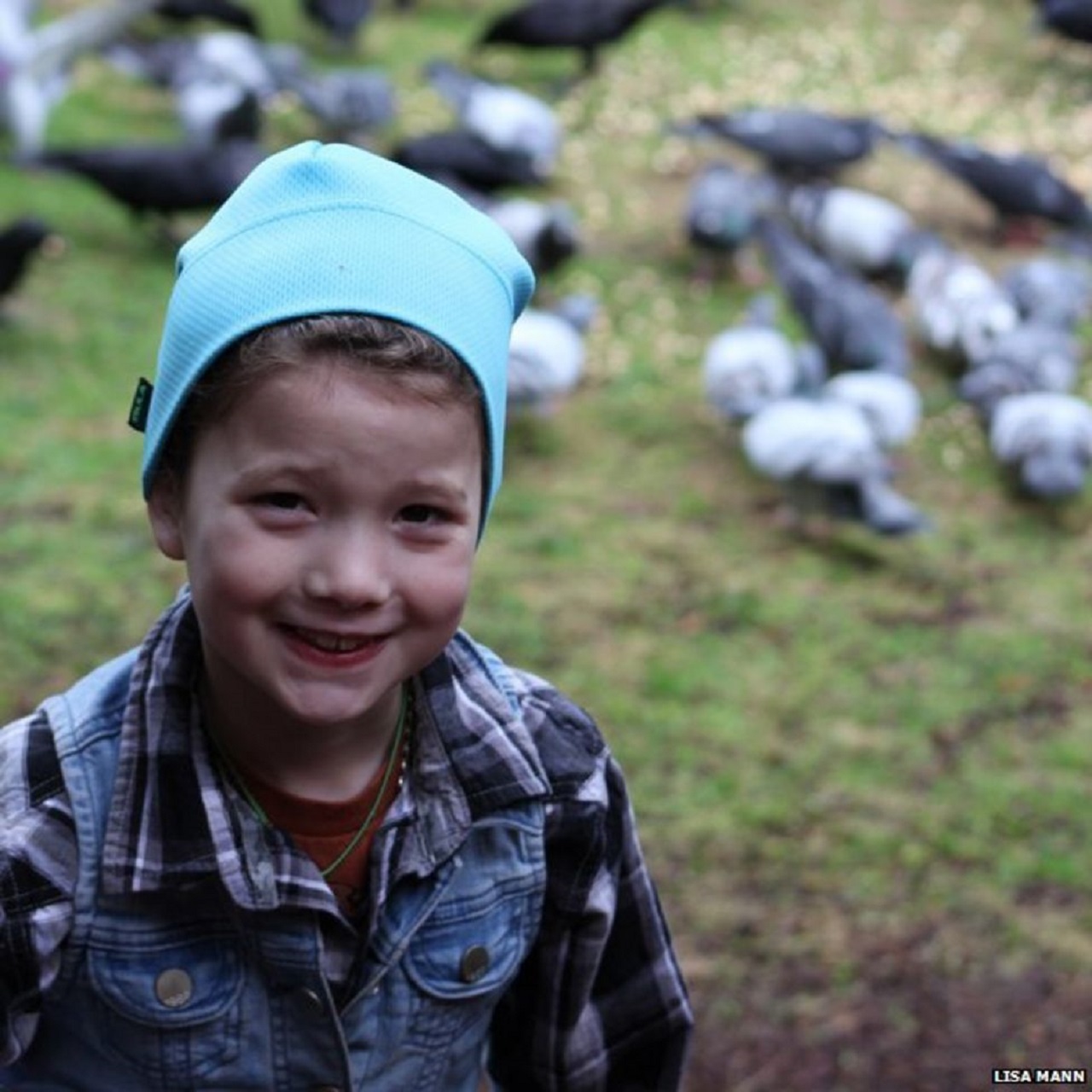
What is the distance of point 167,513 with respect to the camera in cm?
151

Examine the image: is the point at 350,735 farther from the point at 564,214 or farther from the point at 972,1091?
the point at 564,214

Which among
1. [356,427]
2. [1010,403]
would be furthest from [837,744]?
[356,427]

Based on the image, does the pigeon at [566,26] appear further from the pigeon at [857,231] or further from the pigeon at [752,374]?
the pigeon at [752,374]

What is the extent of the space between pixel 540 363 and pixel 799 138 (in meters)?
3.25

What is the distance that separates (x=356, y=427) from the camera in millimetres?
1344

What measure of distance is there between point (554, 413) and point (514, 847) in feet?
14.6

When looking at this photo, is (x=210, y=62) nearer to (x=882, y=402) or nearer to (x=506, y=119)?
(x=506, y=119)

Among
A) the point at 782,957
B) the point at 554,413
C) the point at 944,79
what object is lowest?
the point at 944,79

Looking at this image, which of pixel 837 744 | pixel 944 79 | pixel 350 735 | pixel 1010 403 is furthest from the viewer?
pixel 944 79

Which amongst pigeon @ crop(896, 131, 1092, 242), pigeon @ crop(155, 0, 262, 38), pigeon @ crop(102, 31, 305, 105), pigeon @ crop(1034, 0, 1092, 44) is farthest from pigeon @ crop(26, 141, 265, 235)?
pigeon @ crop(1034, 0, 1092, 44)

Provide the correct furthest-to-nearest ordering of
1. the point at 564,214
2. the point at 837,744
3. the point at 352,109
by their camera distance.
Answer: the point at 352,109
the point at 564,214
the point at 837,744

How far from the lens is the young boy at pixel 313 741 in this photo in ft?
4.45

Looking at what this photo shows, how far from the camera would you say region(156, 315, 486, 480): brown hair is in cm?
Answer: 134

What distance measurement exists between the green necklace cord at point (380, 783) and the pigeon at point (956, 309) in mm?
5041
